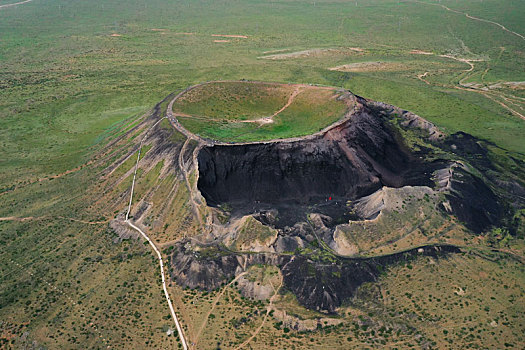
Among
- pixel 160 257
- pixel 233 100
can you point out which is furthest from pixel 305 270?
pixel 233 100

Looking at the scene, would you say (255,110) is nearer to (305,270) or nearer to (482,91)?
(305,270)

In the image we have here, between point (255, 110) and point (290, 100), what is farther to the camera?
point (290, 100)

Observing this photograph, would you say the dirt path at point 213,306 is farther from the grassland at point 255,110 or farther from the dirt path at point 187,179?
the grassland at point 255,110

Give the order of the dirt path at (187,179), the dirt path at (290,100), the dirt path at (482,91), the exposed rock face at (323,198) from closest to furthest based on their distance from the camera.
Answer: the exposed rock face at (323,198) → the dirt path at (187,179) → the dirt path at (290,100) → the dirt path at (482,91)

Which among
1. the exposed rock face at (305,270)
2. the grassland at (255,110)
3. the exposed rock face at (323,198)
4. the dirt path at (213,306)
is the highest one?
the grassland at (255,110)

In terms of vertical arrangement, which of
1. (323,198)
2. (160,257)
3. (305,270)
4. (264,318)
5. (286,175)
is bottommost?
(264,318)

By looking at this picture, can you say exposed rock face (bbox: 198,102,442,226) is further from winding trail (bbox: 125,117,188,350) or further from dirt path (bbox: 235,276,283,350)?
dirt path (bbox: 235,276,283,350)

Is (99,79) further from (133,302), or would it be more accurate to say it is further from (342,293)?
(342,293)

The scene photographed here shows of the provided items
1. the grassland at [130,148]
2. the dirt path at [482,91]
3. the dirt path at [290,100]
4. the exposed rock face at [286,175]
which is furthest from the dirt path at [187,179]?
the dirt path at [482,91]

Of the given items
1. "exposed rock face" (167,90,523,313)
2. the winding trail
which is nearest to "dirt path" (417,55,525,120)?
"exposed rock face" (167,90,523,313)
